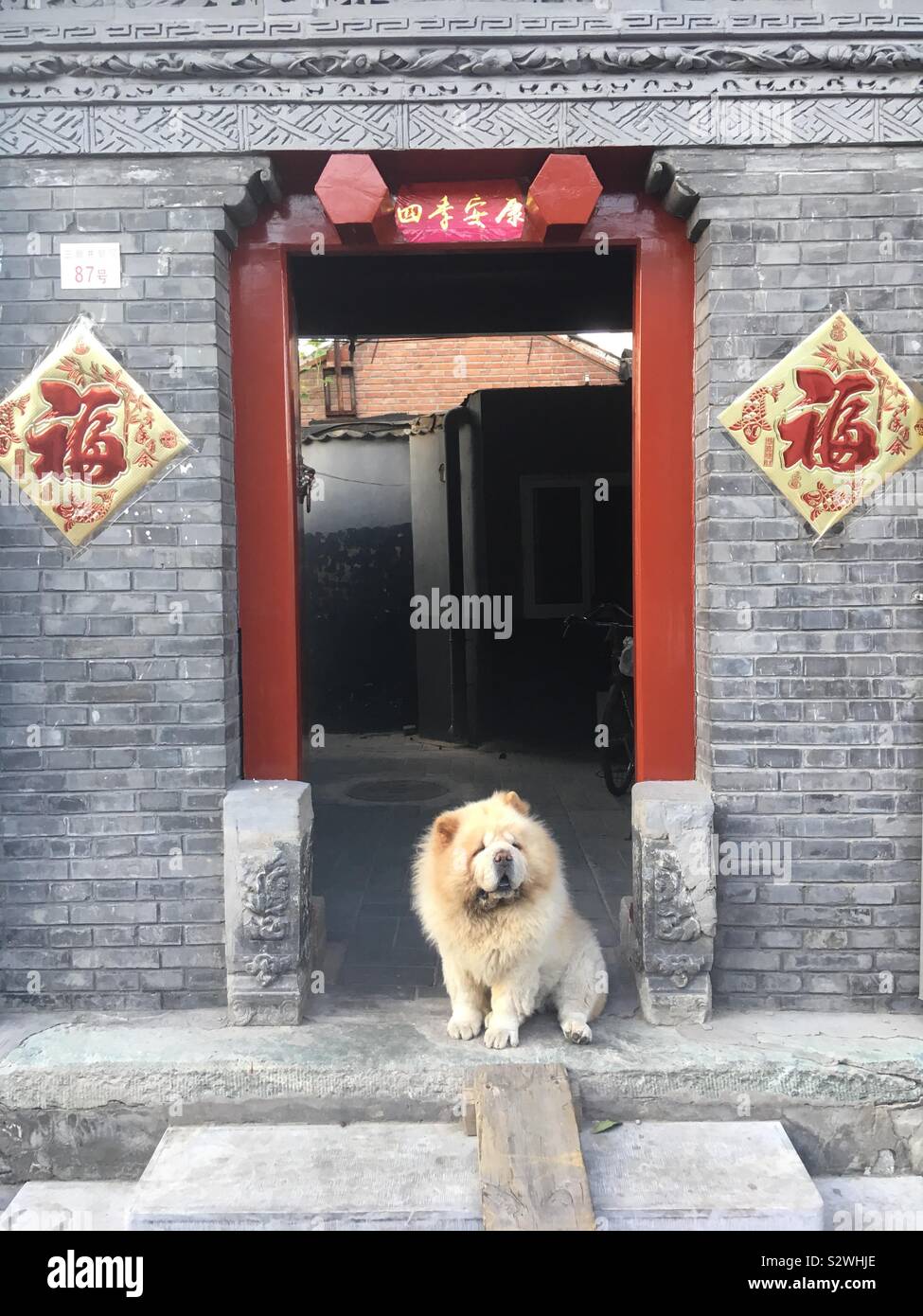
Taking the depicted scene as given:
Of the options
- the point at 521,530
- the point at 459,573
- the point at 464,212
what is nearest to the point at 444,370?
the point at 459,573

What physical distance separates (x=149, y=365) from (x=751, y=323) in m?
2.51

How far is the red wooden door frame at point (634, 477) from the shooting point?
449 centimetres

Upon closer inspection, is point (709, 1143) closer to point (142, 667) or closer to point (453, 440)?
point (142, 667)

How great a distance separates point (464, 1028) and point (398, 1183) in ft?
2.55

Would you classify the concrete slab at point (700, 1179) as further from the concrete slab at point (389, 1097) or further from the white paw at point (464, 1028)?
the white paw at point (464, 1028)

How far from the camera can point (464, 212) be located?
445 centimetres

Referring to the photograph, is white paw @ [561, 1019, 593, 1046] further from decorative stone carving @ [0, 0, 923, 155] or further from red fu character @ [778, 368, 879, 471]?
decorative stone carving @ [0, 0, 923, 155]

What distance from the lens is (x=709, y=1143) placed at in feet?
12.1

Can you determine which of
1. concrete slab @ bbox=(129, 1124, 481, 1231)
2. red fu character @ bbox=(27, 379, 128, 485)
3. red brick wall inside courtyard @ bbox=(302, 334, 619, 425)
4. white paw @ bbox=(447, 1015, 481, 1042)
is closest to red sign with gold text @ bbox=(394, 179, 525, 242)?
red fu character @ bbox=(27, 379, 128, 485)

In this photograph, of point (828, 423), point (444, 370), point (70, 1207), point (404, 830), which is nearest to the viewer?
point (70, 1207)

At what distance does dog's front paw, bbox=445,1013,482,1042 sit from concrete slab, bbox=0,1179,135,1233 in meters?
1.31

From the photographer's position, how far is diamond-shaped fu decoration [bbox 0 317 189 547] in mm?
4238

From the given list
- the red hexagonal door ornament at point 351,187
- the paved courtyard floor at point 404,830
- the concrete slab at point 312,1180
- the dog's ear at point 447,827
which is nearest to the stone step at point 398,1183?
the concrete slab at point 312,1180

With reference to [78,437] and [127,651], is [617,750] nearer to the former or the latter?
[127,651]
